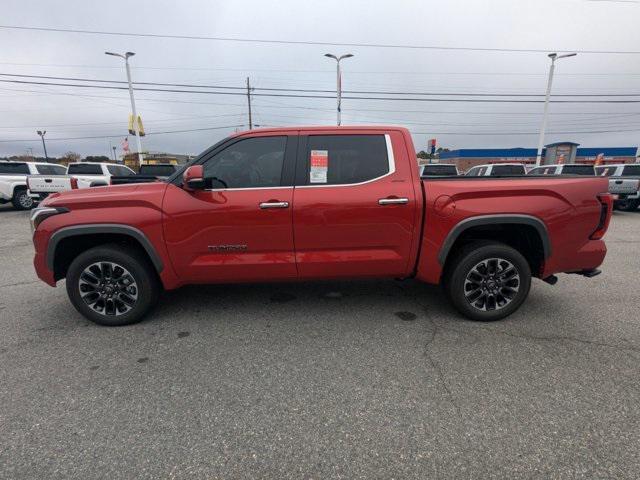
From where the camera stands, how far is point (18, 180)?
41.8 feet

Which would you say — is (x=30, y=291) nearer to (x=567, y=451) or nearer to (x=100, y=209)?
(x=100, y=209)

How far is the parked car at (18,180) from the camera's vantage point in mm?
12602

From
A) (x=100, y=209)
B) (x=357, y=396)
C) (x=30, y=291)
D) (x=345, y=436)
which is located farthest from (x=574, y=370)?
(x=30, y=291)

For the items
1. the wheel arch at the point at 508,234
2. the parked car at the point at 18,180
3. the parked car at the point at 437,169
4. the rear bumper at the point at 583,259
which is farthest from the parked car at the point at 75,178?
the rear bumper at the point at 583,259

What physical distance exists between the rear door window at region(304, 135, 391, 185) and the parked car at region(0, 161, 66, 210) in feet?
45.1

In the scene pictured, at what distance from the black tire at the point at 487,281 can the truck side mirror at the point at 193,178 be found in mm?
2584

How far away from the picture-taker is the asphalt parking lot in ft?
6.19

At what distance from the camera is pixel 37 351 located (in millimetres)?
3021

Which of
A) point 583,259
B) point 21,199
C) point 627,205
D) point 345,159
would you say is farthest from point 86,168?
point 627,205

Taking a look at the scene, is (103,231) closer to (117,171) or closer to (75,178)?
(75,178)

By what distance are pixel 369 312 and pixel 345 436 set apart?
175 cm

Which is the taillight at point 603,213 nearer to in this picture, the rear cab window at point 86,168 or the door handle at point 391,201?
the door handle at point 391,201

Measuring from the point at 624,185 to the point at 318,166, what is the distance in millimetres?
13773

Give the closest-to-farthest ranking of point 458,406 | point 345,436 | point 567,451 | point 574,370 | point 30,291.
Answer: point 567,451
point 345,436
point 458,406
point 574,370
point 30,291
